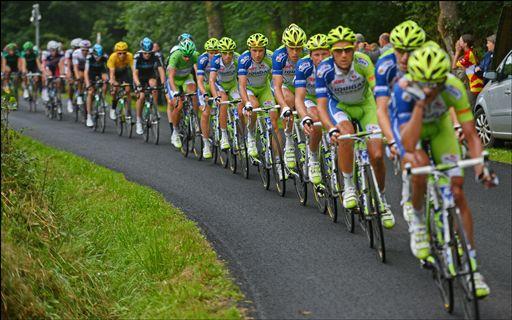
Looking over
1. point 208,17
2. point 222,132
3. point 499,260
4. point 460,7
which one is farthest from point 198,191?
point 208,17

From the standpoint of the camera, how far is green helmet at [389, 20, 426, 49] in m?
9.08

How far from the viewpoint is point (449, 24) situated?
22.8 metres

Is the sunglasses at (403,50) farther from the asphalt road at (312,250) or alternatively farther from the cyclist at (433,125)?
the asphalt road at (312,250)

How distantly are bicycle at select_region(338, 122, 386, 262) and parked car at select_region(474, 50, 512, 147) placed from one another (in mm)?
6919

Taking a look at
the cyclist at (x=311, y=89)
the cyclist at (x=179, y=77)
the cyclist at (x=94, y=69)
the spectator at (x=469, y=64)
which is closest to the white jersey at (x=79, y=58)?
the cyclist at (x=94, y=69)

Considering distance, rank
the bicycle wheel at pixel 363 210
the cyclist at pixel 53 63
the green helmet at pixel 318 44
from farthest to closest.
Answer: the cyclist at pixel 53 63 → the green helmet at pixel 318 44 → the bicycle wheel at pixel 363 210

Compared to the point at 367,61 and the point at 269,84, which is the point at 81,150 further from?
the point at 367,61

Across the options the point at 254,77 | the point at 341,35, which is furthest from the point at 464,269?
the point at 254,77

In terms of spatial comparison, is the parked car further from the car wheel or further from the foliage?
the foliage

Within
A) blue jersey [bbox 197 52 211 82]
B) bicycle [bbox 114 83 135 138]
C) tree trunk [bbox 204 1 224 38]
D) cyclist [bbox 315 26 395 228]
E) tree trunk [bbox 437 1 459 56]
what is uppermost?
tree trunk [bbox 204 1 224 38]

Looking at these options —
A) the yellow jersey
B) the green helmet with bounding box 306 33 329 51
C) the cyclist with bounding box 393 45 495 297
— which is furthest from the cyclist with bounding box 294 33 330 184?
the yellow jersey

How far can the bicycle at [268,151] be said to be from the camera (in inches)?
568

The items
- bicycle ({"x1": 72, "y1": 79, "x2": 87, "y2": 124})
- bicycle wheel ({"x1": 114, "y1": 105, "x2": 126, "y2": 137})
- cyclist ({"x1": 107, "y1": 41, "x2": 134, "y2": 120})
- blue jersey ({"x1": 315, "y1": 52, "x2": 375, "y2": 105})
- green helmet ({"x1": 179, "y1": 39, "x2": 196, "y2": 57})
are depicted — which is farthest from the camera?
bicycle ({"x1": 72, "y1": 79, "x2": 87, "y2": 124})

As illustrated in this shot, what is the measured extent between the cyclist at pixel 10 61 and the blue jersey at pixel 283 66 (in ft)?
64.6
